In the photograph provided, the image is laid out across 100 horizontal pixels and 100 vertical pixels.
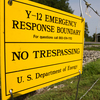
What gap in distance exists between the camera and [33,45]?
1.69m

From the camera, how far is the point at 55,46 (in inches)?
78.5

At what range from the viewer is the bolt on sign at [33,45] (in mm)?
1449

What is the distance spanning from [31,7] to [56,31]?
1.88ft

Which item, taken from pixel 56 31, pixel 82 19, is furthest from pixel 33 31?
pixel 82 19

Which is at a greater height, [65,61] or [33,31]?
[33,31]

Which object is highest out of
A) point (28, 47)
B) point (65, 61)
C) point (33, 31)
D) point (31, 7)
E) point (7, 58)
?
point (31, 7)

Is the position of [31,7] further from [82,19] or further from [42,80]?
[82,19]

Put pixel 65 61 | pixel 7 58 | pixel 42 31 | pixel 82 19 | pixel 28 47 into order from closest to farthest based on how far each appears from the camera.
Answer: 1. pixel 7 58
2. pixel 28 47
3. pixel 42 31
4. pixel 65 61
5. pixel 82 19

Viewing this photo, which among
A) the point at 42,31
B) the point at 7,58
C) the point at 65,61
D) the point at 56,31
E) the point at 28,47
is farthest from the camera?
the point at 65,61

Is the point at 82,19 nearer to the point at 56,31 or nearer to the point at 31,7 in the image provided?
the point at 56,31

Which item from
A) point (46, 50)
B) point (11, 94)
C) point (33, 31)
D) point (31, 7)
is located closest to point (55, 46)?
point (46, 50)

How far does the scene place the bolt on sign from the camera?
1449 mm

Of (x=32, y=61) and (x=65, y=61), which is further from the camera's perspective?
(x=65, y=61)

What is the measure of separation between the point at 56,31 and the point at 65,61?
23.4 inches
